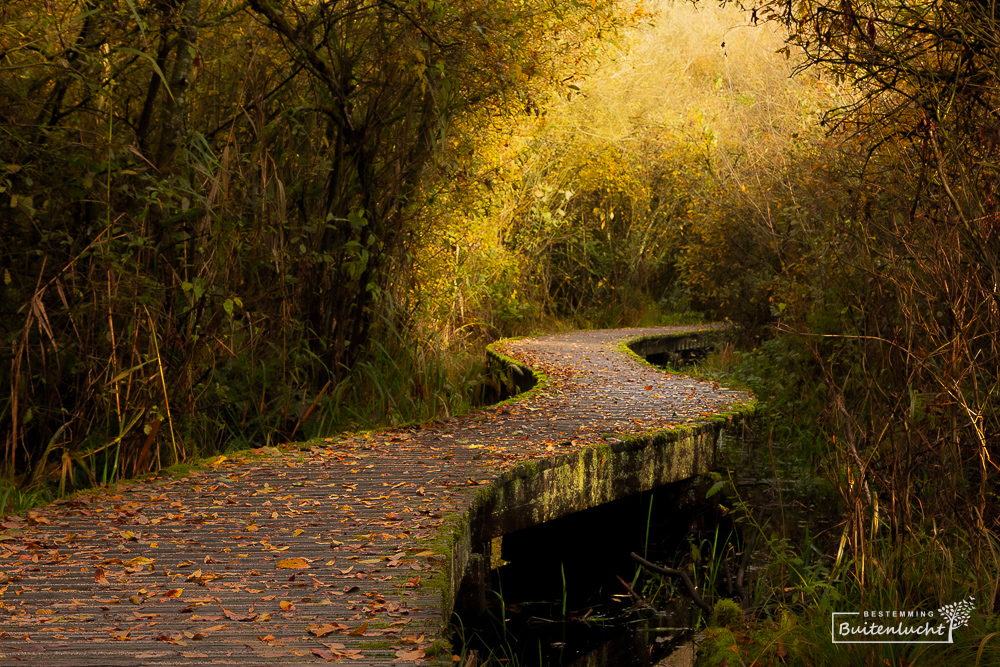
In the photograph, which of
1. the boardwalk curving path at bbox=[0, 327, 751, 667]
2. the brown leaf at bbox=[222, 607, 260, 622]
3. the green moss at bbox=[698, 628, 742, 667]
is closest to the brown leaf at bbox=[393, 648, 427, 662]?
the boardwalk curving path at bbox=[0, 327, 751, 667]

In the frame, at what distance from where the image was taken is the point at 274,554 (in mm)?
3934

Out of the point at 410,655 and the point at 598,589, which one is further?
the point at 598,589

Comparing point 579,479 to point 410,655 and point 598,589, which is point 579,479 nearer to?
point 598,589

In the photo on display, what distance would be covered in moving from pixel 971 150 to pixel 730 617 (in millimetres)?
2397

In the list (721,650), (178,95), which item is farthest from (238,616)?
(178,95)

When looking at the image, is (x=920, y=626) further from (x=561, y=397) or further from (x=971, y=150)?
(x=561, y=397)

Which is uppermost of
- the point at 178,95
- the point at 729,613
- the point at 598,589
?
the point at 178,95

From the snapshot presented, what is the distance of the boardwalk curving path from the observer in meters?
3.00

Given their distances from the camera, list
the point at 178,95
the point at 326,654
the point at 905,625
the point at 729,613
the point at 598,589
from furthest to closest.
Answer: the point at 598,589 → the point at 178,95 → the point at 729,613 → the point at 905,625 → the point at 326,654

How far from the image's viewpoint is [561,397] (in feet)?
27.5

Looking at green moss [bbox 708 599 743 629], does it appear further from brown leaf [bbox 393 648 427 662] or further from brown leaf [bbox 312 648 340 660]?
brown leaf [bbox 312 648 340 660]

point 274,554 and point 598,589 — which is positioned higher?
point 274,554

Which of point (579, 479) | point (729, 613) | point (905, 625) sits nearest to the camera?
point (905, 625)

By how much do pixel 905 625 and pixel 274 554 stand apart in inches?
94.1
